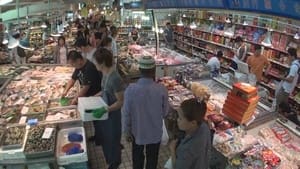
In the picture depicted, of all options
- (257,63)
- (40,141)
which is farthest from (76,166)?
(257,63)

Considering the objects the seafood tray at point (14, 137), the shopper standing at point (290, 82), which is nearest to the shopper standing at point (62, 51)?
the seafood tray at point (14, 137)

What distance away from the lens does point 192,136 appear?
2.73 m

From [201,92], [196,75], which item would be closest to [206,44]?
[196,75]

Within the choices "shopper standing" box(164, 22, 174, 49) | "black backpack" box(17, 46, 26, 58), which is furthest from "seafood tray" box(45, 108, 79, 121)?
"shopper standing" box(164, 22, 174, 49)

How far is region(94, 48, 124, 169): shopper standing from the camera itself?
13.9 feet

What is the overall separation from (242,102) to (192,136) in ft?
6.57

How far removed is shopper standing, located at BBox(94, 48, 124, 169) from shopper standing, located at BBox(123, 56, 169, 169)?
0.32 metres

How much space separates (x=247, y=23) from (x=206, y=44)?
3.79 meters

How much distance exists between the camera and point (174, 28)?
18328mm

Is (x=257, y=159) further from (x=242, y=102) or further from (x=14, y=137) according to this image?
(x=14, y=137)

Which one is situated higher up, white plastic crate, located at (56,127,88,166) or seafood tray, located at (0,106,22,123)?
seafood tray, located at (0,106,22,123)

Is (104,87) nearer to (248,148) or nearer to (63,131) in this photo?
(63,131)

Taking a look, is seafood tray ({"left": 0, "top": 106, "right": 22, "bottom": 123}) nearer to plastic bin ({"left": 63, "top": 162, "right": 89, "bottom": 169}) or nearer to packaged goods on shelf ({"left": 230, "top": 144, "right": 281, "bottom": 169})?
plastic bin ({"left": 63, "top": 162, "right": 89, "bottom": 169})

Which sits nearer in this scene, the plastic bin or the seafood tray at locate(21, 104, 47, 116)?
the plastic bin
